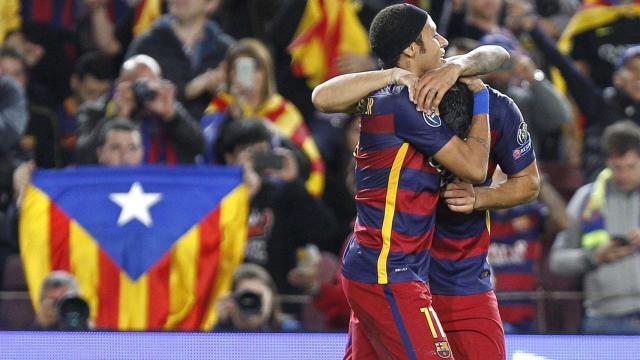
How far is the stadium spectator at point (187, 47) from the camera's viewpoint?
27.4 feet

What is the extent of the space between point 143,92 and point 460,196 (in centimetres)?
341

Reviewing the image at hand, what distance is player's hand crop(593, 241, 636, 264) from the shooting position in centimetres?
686

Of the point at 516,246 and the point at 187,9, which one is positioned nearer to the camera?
the point at 516,246

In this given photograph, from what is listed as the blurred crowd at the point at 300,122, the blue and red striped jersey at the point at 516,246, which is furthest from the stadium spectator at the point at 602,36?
the blue and red striped jersey at the point at 516,246

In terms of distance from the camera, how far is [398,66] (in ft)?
14.3

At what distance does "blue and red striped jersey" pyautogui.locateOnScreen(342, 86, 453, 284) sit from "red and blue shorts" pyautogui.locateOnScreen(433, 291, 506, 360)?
0.82 feet

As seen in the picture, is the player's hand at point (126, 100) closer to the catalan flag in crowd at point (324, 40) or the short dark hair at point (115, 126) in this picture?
the short dark hair at point (115, 126)

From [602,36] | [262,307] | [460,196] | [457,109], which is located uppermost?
[457,109]

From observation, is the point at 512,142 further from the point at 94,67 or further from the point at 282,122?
the point at 94,67

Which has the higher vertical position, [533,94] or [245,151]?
[533,94]

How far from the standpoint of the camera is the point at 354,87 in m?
4.21

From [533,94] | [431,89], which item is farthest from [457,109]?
[533,94]

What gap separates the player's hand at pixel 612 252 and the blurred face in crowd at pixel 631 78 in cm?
145

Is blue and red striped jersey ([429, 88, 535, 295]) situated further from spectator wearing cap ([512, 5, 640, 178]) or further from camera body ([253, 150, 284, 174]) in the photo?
spectator wearing cap ([512, 5, 640, 178])
